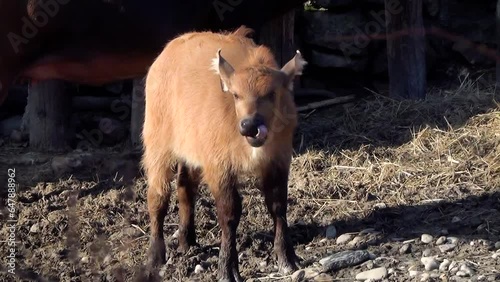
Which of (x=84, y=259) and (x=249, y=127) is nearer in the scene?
(x=249, y=127)

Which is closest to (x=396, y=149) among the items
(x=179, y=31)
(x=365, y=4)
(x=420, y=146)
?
(x=420, y=146)

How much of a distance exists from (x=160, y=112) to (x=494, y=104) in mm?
3196

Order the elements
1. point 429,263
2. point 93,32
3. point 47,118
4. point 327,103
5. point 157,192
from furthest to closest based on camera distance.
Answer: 1. point 327,103
2. point 47,118
3. point 93,32
4. point 157,192
5. point 429,263

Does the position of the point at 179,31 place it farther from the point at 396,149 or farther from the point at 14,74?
the point at 396,149

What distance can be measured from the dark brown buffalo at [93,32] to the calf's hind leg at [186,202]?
1.17 m

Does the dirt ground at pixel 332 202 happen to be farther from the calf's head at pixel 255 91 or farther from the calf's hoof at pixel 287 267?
the calf's head at pixel 255 91

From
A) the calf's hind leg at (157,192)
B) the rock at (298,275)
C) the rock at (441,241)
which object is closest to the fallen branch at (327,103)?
the calf's hind leg at (157,192)

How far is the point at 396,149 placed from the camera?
7.05m

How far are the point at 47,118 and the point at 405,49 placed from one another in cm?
322

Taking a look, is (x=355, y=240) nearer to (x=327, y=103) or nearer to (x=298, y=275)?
(x=298, y=275)

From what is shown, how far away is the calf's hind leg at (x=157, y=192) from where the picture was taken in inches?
226

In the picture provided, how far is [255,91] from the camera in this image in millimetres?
4805

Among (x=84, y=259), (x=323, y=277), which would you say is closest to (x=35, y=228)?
(x=84, y=259)

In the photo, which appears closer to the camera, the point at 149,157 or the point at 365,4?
the point at 149,157
